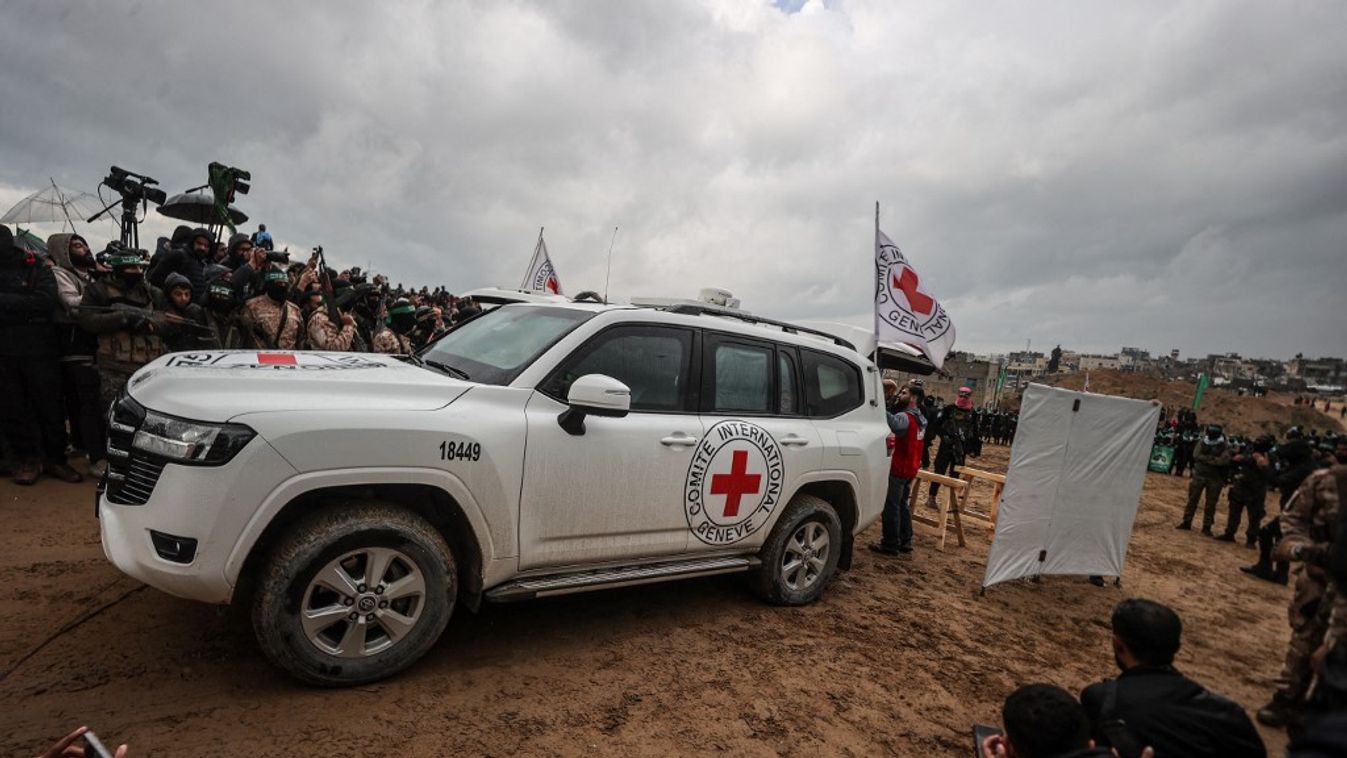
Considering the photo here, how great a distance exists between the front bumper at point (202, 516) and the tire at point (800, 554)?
9.98ft

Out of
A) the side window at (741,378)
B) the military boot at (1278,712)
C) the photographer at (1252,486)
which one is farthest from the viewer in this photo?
the photographer at (1252,486)

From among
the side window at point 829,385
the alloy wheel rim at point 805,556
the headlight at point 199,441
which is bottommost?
the alloy wheel rim at point 805,556

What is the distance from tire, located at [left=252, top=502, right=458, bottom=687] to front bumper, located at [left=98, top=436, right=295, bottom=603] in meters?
0.19

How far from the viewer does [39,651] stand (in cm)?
294

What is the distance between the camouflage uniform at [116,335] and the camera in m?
5.26

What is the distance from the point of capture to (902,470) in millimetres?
6586

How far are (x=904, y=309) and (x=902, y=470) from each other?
2119 mm

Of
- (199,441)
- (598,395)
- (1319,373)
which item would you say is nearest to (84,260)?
(199,441)

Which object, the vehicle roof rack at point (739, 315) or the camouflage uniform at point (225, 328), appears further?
the camouflage uniform at point (225, 328)

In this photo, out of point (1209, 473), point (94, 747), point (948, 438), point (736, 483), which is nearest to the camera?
point (94, 747)

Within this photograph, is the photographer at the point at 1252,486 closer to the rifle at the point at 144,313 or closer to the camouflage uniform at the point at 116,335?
the rifle at the point at 144,313

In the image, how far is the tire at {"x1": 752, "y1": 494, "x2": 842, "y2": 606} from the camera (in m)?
4.42

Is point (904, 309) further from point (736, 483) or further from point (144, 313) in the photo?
point (144, 313)

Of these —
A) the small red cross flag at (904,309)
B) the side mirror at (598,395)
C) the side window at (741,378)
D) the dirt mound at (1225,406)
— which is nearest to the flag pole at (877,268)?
the small red cross flag at (904,309)
